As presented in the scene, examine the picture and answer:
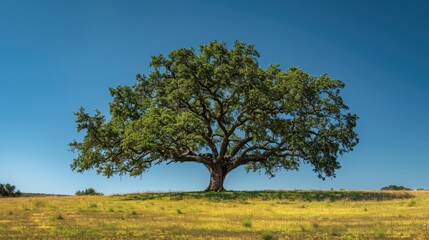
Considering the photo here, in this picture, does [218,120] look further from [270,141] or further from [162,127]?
[162,127]

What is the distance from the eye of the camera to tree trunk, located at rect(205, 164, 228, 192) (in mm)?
47234

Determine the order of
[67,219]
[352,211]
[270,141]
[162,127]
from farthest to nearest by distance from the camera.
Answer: [270,141], [162,127], [352,211], [67,219]

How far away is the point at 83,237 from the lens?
15672mm

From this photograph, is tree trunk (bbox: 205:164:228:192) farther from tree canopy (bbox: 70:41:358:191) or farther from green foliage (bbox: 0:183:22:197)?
green foliage (bbox: 0:183:22:197)

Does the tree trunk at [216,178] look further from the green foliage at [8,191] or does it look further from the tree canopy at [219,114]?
the green foliage at [8,191]

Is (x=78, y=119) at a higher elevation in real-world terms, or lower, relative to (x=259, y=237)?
higher

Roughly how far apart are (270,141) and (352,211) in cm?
A: 1867

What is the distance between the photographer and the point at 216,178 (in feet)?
155

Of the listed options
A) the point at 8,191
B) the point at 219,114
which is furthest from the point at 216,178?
the point at 8,191

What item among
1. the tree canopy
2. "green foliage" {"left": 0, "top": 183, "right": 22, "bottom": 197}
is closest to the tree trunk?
the tree canopy

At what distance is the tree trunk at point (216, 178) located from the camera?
4723 cm

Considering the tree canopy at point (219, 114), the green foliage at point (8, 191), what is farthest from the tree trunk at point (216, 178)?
the green foliage at point (8, 191)

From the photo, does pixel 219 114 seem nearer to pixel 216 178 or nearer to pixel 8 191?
pixel 216 178

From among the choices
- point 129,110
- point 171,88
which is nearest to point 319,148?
point 171,88
